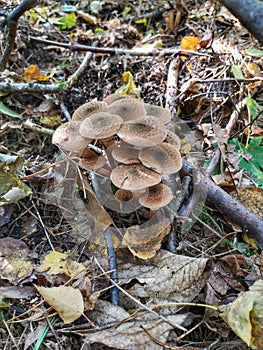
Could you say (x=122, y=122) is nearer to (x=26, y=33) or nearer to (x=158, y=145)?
(x=158, y=145)

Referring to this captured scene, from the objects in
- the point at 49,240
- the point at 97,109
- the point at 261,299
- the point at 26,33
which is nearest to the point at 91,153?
the point at 97,109

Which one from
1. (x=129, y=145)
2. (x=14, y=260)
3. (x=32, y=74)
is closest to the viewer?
(x=14, y=260)

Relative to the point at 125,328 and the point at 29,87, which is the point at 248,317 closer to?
the point at 125,328

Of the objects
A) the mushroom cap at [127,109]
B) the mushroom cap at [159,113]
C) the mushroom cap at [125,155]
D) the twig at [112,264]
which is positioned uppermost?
the mushroom cap at [127,109]

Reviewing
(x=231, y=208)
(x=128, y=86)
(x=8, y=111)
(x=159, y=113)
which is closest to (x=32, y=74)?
(x=8, y=111)

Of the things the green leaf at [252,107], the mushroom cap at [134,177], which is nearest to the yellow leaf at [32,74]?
the mushroom cap at [134,177]

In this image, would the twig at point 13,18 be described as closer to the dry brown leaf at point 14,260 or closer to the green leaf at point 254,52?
the dry brown leaf at point 14,260
